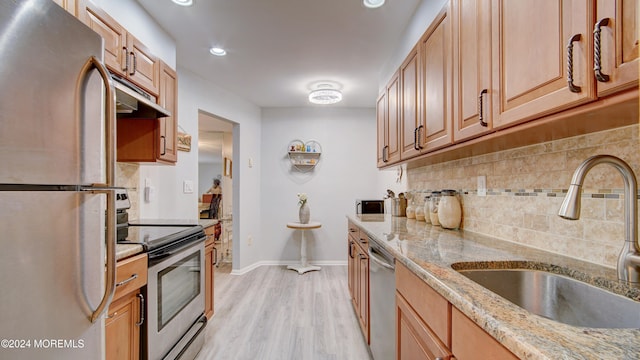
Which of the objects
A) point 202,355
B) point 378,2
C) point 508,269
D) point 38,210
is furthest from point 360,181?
point 38,210

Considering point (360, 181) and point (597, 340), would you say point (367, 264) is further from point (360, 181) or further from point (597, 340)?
point (360, 181)

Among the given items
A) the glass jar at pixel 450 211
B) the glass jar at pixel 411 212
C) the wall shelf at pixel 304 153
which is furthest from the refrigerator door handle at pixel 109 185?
the wall shelf at pixel 304 153

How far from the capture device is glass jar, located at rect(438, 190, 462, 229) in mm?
1832

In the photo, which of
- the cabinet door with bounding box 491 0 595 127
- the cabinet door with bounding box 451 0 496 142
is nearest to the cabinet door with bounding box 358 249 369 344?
the cabinet door with bounding box 451 0 496 142

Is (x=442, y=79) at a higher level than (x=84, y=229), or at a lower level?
higher

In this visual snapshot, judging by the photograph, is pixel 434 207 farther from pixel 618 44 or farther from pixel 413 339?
pixel 618 44

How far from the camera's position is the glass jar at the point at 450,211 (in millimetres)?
1832

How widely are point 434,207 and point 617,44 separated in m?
1.54

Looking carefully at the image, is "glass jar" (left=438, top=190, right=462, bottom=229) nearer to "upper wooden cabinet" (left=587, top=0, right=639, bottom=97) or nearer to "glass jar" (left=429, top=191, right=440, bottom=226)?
"glass jar" (left=429, top=191, right=440, bottom=226)

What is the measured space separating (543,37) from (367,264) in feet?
5.13

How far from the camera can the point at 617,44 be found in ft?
2.07

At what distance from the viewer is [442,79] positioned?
1.50 meters

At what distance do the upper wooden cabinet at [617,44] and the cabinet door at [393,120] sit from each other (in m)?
1.55

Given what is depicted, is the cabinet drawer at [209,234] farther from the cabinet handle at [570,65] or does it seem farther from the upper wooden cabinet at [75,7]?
the cabinet handle at [570,65]
